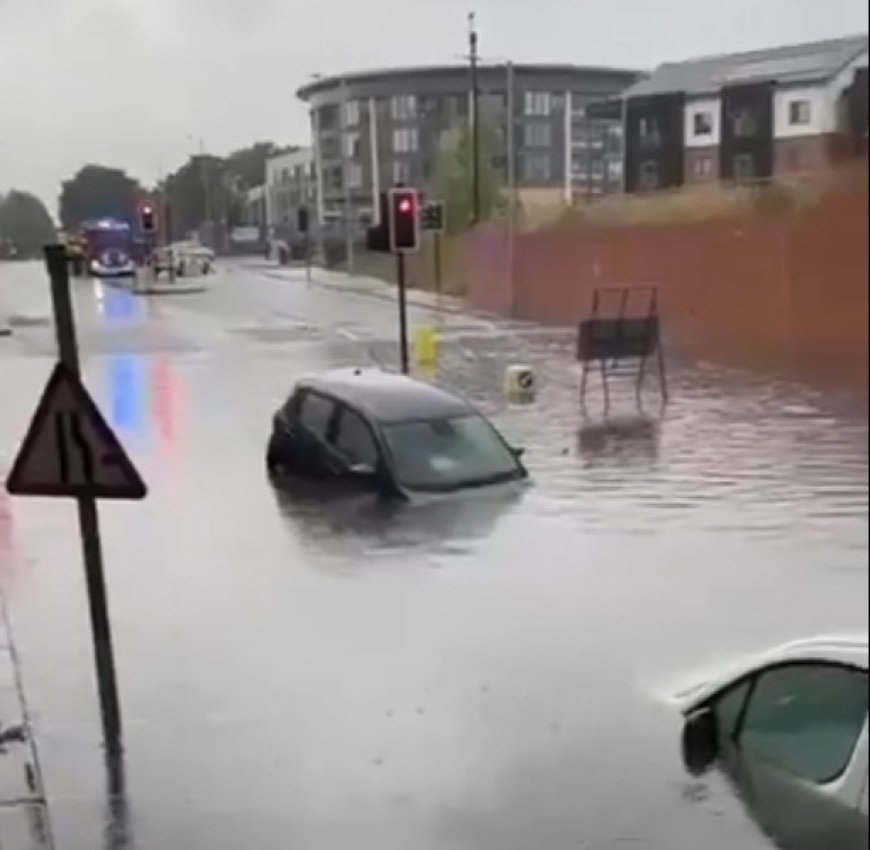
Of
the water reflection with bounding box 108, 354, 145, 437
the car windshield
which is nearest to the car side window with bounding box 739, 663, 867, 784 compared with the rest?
the car windshield

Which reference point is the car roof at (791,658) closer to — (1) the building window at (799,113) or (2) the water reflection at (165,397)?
(1) the building window at (799,113)

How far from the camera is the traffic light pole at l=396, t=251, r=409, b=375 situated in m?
3.45

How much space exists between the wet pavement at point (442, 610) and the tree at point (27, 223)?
13cm

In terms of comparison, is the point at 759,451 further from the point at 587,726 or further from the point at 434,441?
the point at 434,441

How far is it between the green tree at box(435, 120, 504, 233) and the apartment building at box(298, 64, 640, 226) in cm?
1

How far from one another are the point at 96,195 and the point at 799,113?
207 centimetres

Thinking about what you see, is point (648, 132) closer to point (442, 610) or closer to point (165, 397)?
point (442, 610)

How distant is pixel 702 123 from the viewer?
5.31ft

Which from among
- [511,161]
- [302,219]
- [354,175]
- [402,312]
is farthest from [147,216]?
[402,312]

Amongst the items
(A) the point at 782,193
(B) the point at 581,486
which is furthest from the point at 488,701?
(A) the point at 782,193

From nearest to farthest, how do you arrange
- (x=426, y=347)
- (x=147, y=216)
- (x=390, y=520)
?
1. (x=147, y=216)
2. (x=390, y=520)
3. (x=426, y=347)

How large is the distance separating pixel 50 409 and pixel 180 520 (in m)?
2.03

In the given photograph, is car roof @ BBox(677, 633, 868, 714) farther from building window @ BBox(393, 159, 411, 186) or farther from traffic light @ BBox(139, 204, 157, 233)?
traffic light @ BBox(139, 204, 157, 233)

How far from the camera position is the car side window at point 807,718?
116 cm
